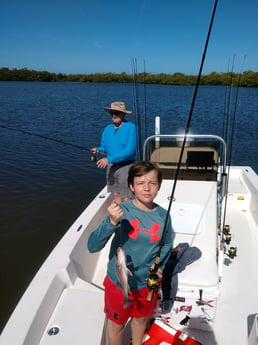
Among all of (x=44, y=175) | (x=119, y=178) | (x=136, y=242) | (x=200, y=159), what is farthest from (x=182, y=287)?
(x=44, y=175)

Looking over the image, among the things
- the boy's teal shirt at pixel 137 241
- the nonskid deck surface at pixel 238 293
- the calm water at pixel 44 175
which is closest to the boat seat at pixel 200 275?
the nonskid deck surface at pixel 238 293

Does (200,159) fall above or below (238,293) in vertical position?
above

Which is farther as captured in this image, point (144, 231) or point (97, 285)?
point (97, 285)

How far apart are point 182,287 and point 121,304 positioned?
27.7 inches

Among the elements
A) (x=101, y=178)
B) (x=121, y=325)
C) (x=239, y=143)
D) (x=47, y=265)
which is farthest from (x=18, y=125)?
(x=121, y=325)

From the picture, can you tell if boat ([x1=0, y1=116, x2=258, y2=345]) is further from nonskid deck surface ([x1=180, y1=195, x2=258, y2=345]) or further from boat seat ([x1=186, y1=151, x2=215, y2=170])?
boat seat ([x1=186, y1=151, x2=215, y2=170])

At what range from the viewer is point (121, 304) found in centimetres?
182

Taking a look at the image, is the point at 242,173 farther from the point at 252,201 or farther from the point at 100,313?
the point at 100,313

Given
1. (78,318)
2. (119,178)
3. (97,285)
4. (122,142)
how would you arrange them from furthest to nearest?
(119,178)
(122,142)
(97,285)
(78,318)

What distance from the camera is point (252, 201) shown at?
16.3ft

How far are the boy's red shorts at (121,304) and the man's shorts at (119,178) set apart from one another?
6.22ft

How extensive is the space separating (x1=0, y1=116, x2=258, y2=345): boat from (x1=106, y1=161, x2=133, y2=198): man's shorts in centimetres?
29

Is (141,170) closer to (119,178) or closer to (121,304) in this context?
(121,304)

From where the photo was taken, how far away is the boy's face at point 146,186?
1.77m
